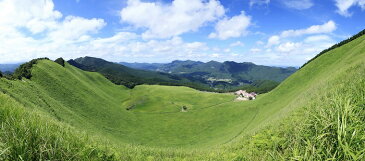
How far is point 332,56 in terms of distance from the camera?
2571 inches

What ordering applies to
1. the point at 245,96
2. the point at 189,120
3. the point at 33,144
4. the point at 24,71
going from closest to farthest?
the point at 33,144
the point at 24,71
the point at 189,120
the point at 245,96

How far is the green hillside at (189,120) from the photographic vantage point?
5570mm

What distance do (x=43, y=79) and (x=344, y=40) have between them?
107 m

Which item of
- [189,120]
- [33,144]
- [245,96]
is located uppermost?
[33,144]

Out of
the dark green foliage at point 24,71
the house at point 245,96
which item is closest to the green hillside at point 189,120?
the dark green foliage at point 24,71

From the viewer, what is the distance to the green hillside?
557cm

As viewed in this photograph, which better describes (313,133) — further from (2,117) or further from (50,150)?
(2,117)

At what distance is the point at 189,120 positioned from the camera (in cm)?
10088

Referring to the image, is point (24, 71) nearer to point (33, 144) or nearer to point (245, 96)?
point (33, 144)

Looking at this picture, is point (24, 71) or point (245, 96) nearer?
point (24, 71)

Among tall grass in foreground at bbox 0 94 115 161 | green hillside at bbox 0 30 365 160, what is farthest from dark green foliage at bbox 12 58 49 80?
tall grass in foreground at bbox 0 94 115 161

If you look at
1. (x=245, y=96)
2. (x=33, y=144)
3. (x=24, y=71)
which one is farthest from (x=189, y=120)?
(x=33, y=144)

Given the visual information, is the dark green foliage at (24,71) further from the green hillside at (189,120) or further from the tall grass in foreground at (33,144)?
the tall grass in foreground at (33,144)

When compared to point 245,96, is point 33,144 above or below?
above
